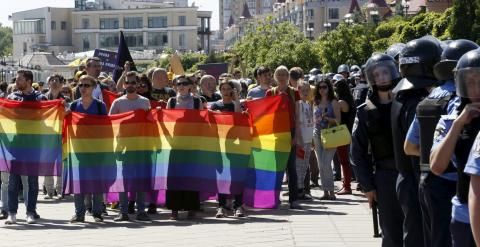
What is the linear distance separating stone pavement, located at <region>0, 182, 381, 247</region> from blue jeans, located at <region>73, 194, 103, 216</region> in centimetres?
16

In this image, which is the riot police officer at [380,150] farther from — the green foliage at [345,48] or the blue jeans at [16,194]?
the green foliage at [345,48]

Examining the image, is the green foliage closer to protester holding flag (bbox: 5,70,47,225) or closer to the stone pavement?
the stone pavement

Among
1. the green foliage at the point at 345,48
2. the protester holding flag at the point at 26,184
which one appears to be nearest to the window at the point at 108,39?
the green foliage at the point at 345,48

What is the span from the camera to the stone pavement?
1159 cm

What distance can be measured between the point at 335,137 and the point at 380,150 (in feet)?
23.7

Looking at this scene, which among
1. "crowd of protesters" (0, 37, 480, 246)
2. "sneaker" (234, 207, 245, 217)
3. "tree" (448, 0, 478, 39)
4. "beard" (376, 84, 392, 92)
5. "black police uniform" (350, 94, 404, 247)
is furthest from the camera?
"tree" (448, 0, 478, 39)

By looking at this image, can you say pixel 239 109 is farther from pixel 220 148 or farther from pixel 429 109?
pixel 429 109

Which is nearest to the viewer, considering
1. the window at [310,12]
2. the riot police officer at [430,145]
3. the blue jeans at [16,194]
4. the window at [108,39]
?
the riot police officer at [430,145]

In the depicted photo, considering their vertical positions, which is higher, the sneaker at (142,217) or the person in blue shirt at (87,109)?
the person in blue shirt at (87,109)

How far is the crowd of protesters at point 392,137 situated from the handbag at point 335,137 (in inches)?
4.3

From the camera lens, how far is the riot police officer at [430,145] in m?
6.92

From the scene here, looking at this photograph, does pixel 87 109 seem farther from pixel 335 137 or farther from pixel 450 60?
pixel 450 60

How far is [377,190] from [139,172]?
5.71m

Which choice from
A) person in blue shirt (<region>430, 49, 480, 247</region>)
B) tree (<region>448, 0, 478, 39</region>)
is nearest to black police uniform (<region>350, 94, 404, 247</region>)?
person in blue shirt (<region>430, 49, 480, 247</region>)
